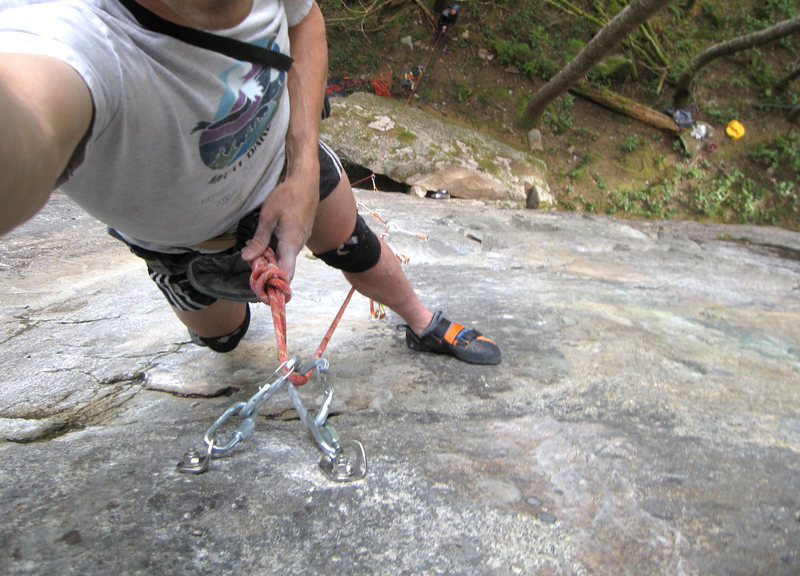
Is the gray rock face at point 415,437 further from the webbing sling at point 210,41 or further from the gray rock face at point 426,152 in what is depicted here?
the gray rock face at point 426,152

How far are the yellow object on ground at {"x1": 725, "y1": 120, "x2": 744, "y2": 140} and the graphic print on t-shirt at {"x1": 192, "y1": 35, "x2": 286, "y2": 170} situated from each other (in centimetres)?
888

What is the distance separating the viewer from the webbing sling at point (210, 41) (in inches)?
34.4

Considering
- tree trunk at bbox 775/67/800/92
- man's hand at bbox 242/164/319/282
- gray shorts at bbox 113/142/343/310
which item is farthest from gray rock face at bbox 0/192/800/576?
tree trunk at bbox 775/67/800/92

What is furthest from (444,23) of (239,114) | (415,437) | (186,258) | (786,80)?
(415,437)

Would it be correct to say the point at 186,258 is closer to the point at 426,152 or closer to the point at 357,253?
the point at 357,253

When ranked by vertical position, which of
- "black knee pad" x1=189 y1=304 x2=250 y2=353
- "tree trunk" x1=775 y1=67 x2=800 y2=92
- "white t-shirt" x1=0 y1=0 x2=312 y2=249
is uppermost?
"tree trunk" x1=775 y1=67 x2=800 y2=92

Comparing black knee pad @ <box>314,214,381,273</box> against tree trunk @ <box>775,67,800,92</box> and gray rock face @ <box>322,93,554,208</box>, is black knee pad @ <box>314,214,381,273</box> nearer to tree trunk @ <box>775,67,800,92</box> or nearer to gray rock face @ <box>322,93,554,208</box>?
gray rock face @ <box>322,93,554,208</box>

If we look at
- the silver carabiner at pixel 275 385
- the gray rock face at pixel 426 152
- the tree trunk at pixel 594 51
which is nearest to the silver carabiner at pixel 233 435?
the silver carabiner at pixel 275 385

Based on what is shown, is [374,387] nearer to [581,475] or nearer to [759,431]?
[581,475]

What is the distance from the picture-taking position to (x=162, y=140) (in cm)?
94

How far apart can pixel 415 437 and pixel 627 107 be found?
8.00 meters

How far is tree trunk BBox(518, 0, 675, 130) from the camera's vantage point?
503 centimetres

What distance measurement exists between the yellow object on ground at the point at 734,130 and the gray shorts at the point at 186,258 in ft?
28.1

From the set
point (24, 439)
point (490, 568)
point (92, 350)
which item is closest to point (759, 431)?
point (490, 568)
